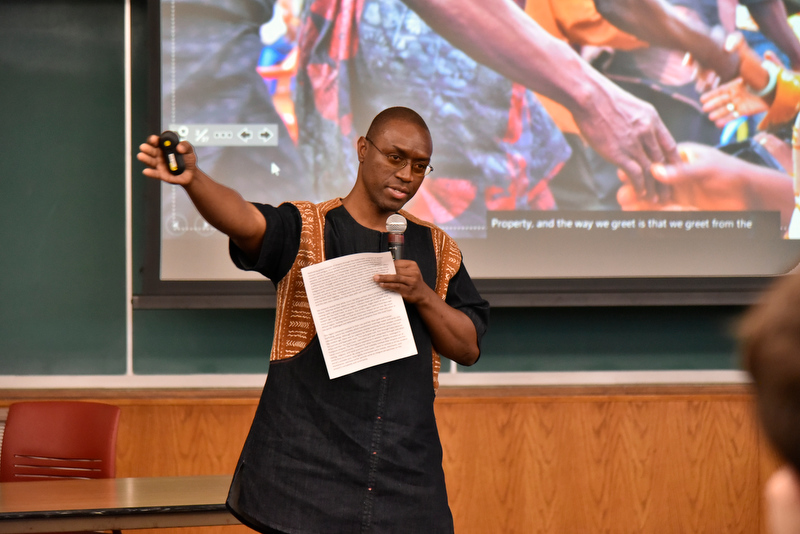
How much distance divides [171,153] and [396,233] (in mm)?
499

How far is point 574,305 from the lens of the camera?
338 cm

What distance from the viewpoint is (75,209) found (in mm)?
3426

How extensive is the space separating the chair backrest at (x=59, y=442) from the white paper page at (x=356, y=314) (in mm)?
1491

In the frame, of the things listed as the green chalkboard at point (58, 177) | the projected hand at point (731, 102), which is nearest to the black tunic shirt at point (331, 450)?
the green chalkboard at point (58, 177)

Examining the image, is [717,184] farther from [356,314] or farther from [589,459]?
[356,314]

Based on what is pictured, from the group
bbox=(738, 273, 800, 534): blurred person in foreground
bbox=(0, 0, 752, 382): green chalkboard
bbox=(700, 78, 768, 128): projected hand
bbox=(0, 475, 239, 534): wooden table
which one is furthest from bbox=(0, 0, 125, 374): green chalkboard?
bbox=(738, 273, 800, 534): blurred person in foreground

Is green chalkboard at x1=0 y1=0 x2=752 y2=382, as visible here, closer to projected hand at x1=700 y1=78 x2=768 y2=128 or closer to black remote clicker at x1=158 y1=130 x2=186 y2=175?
black remote clicker at x1=158 y1=130 x2=186 y2=175

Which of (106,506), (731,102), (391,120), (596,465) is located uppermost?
(731,102)

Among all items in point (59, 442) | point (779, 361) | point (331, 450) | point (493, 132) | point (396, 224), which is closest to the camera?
point (779, 361)

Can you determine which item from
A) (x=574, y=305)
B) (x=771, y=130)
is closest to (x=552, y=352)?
(x=574, y=305)

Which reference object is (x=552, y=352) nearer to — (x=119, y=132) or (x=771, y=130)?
(x=771, y=130)

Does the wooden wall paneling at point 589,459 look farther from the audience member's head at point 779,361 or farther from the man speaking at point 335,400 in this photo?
the audience member's head at point 779,361

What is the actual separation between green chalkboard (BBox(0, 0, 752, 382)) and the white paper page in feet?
6.61
